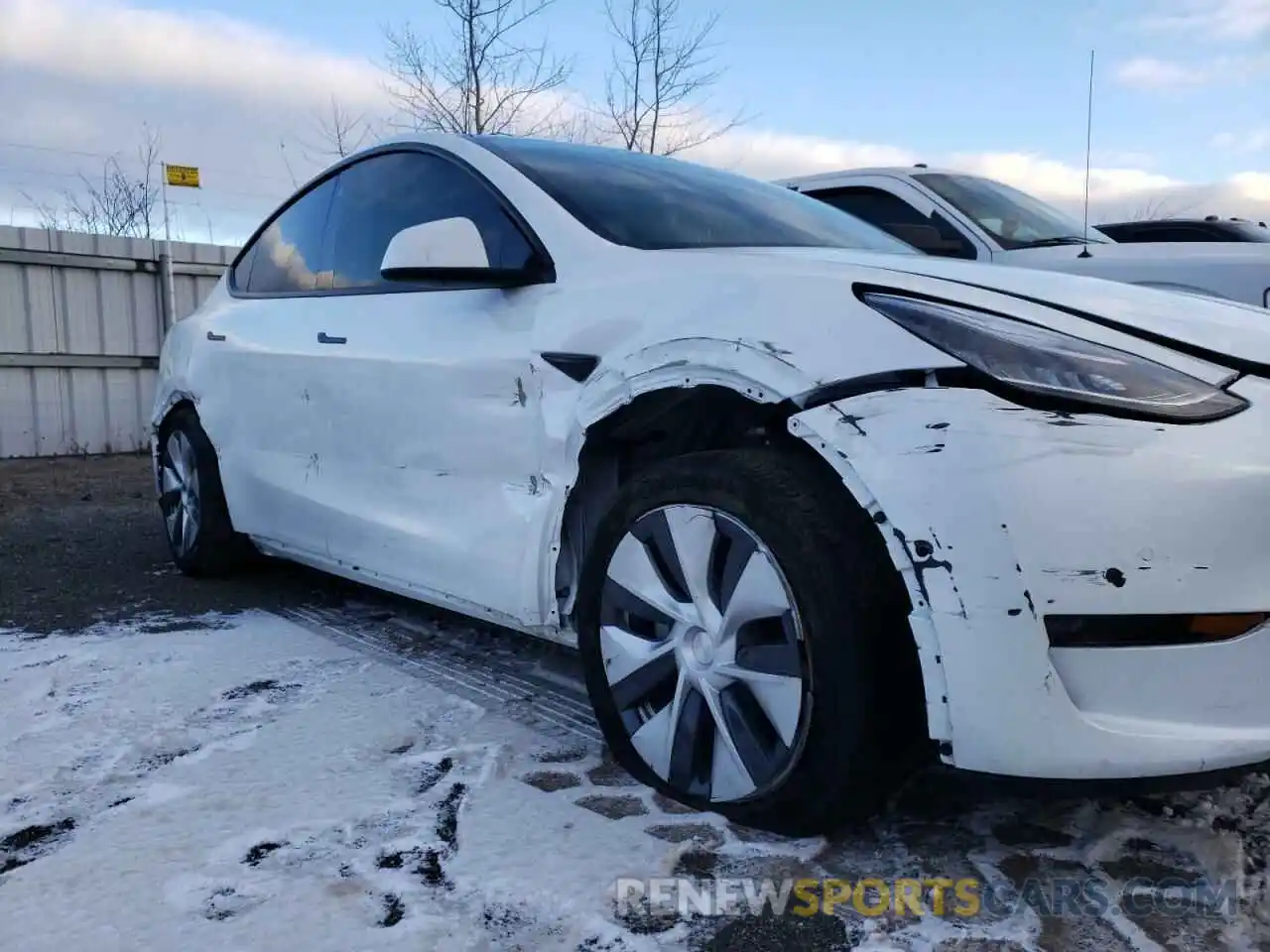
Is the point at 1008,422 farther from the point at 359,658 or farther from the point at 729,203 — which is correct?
the point at 359,658

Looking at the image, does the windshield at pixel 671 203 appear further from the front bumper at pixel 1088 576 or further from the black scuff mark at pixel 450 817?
the black scuff mark at pixel 450 817

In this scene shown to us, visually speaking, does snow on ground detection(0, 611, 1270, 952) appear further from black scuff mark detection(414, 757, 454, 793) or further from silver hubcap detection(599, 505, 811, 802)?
silver hubcap detection(599, 505, 811, 802)

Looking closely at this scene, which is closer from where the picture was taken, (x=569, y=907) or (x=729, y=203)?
(x=569, y=907)

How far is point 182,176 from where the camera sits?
9320 mm

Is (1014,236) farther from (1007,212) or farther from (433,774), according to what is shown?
(433,774)

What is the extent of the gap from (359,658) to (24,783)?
1019 millimetres

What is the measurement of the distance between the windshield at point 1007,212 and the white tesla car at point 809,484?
8.86 feet

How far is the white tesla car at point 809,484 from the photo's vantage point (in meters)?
1.56

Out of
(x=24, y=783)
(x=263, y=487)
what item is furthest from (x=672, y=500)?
(x=263, y=487)

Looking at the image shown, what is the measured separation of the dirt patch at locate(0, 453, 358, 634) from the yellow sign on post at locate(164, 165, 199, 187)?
3.75 metres

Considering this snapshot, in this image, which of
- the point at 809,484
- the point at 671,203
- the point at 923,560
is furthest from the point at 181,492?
the point at 923,560

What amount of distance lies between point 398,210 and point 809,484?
1.86 m

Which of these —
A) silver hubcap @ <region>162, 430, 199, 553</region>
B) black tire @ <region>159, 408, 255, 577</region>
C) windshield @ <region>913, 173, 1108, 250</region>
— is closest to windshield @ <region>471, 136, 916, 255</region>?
black tire @ <region>159, 408, 255, 577</region>

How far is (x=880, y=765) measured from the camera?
175cm
